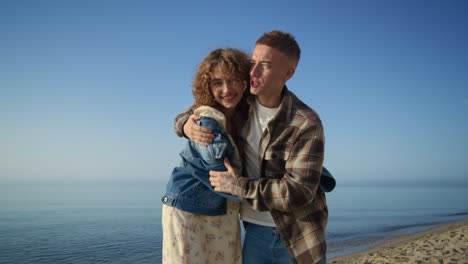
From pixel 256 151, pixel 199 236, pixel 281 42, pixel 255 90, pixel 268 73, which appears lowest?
pixel 199 236

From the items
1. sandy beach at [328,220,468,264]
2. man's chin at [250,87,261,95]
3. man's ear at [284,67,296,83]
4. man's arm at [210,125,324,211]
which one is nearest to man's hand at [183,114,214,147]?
man's arm at [210,125,324,211]

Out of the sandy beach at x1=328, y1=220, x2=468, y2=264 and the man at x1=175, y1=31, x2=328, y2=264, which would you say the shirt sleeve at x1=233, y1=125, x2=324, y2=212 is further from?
the sandy beach at x1=328, y1=220, x2=468, y2=264

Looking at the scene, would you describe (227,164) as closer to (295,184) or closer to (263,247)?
(295,184)

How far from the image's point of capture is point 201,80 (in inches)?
105

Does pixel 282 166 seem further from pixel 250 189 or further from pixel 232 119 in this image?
pixel 232 119

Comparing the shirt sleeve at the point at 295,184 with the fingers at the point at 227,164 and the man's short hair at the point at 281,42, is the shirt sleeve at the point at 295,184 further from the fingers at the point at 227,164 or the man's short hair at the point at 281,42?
the man's short hair at the point at 281,42

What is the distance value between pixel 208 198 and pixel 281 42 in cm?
120

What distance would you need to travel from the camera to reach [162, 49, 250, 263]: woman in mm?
2268

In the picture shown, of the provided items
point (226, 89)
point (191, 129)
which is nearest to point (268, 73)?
point (226, 89)

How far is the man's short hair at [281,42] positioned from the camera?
2.44 m

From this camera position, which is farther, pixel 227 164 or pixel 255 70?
pixel 255 70

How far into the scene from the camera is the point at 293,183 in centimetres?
213

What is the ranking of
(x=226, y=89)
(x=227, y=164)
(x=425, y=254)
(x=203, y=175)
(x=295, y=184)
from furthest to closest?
(x=425, y=254)
(x=226, y=89)
(x=203, y=175)
(x=227, y=164)
(x=295, y=184)

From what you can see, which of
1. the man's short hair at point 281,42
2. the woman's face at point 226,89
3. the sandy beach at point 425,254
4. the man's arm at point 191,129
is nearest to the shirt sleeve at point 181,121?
the man's arm at point 191,129
